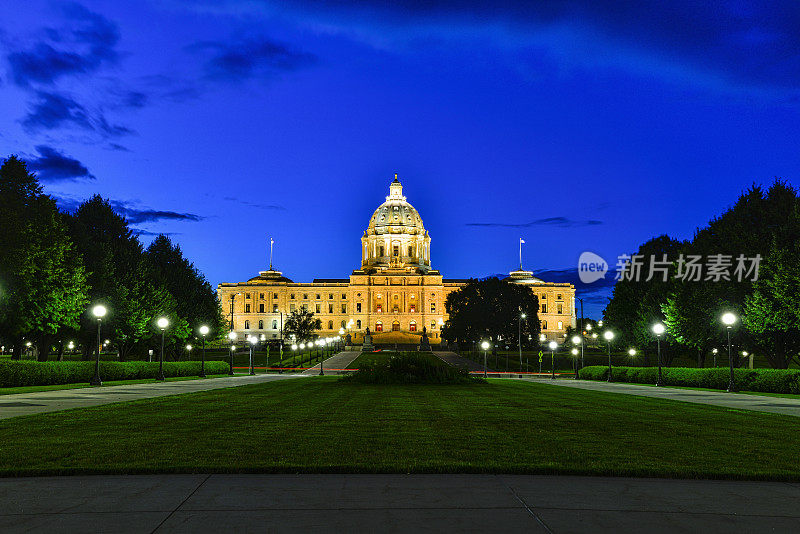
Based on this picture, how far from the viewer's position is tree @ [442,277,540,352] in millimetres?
108812

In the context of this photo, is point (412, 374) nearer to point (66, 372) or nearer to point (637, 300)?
point (66, 372)

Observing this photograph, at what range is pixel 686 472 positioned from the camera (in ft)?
30.3

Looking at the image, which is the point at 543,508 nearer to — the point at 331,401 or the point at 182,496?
the point at 182,496

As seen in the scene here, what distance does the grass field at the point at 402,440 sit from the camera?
947cm

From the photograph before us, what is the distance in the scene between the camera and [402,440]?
12.1 meters

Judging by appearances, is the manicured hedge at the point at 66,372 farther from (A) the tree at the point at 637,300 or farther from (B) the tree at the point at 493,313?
(B) the tree at the point at 493,313

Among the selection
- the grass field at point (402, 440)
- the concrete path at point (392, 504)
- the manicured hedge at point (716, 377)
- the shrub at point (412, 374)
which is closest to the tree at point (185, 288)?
the shrub at point (412, 374)

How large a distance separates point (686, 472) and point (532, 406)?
11657mm

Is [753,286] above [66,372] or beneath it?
above

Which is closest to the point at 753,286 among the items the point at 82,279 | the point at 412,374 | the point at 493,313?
the point at 412,374

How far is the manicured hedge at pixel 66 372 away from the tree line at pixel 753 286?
3846 centimetres

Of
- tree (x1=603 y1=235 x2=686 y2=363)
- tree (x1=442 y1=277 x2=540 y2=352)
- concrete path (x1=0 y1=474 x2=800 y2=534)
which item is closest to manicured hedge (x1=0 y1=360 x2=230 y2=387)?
concrete path (x1=0 y1=474 x2=800 y2=534)

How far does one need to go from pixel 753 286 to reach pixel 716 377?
6727mm

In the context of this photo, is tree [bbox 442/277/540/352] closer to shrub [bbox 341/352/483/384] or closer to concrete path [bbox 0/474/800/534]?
shrub [bbox 341/352/483/384]
